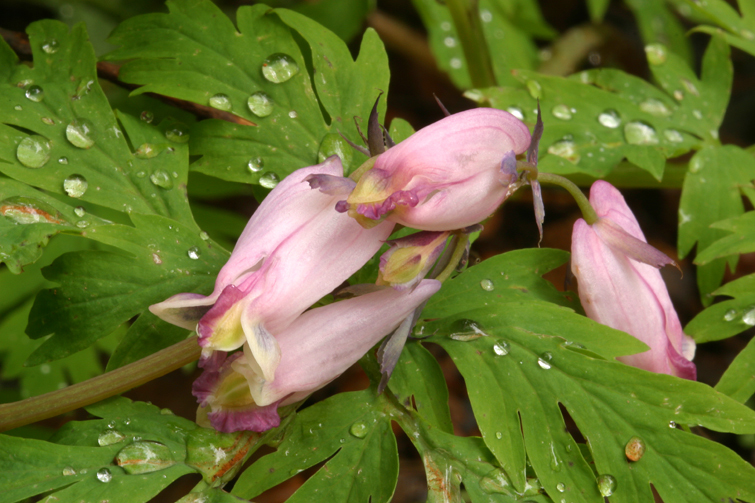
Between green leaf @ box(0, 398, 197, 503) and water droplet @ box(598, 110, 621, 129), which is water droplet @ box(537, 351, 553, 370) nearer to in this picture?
green leaf @ box(0, 398, 197, 503)

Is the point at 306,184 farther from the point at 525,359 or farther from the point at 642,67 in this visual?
the point at 642,67

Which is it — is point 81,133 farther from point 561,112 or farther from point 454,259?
point 561,112

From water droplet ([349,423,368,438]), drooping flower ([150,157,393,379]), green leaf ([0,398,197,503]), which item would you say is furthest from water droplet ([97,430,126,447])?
water droplet ([349,423,368,438])

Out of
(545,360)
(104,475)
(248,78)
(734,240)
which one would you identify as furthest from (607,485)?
(248,78)

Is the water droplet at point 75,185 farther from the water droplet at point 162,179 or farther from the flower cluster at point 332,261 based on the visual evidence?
the flower cluster at point 332,261

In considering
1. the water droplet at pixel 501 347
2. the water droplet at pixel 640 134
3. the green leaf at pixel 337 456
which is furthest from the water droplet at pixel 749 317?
the green leaf at pixel 337 456
